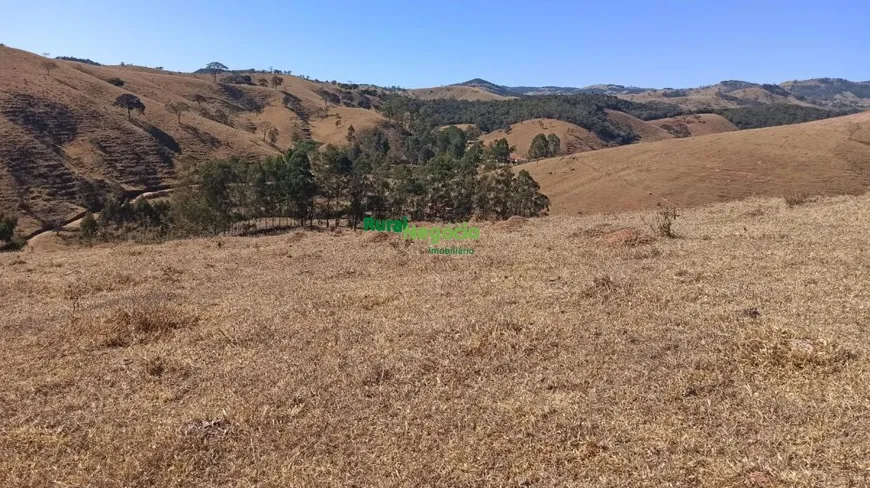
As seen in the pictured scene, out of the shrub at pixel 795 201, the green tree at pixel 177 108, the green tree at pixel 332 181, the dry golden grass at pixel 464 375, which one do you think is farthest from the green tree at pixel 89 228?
the shrub at pixel 795 201

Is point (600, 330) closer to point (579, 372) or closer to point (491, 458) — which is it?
point (579, 372)

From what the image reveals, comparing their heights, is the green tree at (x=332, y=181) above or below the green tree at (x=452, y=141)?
below

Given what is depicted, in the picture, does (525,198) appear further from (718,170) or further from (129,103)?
(129,103)

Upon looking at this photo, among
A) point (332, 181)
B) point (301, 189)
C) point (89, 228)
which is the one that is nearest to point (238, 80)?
point (89, 228)

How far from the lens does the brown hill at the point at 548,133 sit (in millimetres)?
153500

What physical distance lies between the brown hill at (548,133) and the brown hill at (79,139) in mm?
68426

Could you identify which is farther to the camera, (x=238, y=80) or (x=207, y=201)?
(x=238, y=80)

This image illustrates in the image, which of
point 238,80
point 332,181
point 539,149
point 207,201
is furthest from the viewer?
point 238,80

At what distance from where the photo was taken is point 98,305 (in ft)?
40.0

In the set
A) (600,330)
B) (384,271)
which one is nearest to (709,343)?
(600,330)

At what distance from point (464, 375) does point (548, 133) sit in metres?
159

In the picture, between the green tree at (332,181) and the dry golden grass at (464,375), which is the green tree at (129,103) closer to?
the green tree at (332,181)

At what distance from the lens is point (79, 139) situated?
273 ft

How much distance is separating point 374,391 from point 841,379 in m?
6.15
